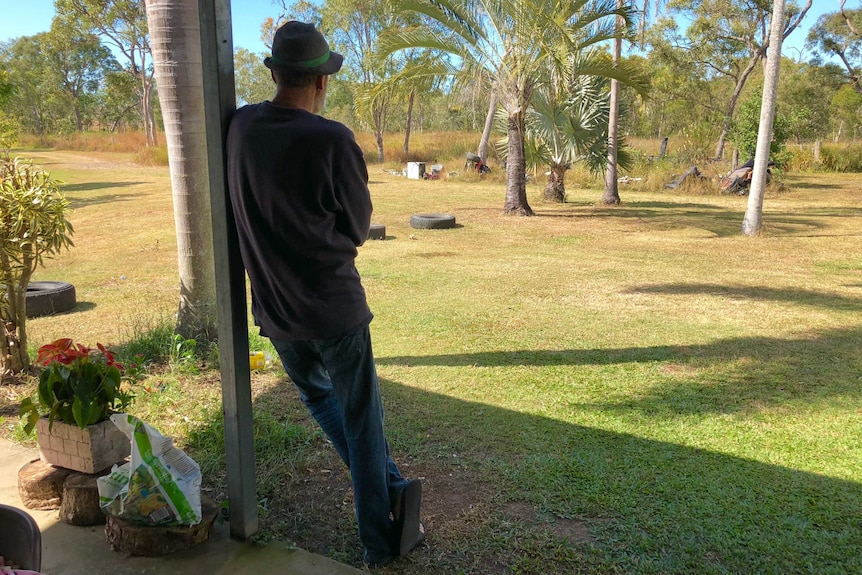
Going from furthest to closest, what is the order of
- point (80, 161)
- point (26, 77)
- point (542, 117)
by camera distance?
point (26, 77) < point (80, 161) < point (542, 117)

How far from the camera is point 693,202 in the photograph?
17.3 meters

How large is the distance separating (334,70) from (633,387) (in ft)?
10.6

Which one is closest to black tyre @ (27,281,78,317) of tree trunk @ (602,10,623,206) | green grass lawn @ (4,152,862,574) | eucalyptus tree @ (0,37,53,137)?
green grass lawn @ (4,152,862,574)

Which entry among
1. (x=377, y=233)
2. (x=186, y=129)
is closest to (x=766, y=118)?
(x=377, y=233)

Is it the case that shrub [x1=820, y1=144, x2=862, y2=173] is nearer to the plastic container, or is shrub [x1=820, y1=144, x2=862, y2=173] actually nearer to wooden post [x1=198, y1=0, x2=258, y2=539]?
the plastic container

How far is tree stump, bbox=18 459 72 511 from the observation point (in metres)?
2.71

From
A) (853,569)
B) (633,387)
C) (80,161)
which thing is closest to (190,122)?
(633,387)

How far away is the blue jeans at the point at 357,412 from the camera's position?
221 cm

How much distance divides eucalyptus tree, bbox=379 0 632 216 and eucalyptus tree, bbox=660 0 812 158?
14.8m

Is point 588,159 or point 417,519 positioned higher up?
point 588,159

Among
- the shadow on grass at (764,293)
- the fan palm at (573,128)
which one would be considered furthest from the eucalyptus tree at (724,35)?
the shadow on grass at (764,293)

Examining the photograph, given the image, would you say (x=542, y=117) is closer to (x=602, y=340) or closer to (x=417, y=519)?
(x=602, y=340)

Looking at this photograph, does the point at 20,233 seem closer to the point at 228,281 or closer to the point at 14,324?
the point at 14,324

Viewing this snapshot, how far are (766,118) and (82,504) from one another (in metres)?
11.7
